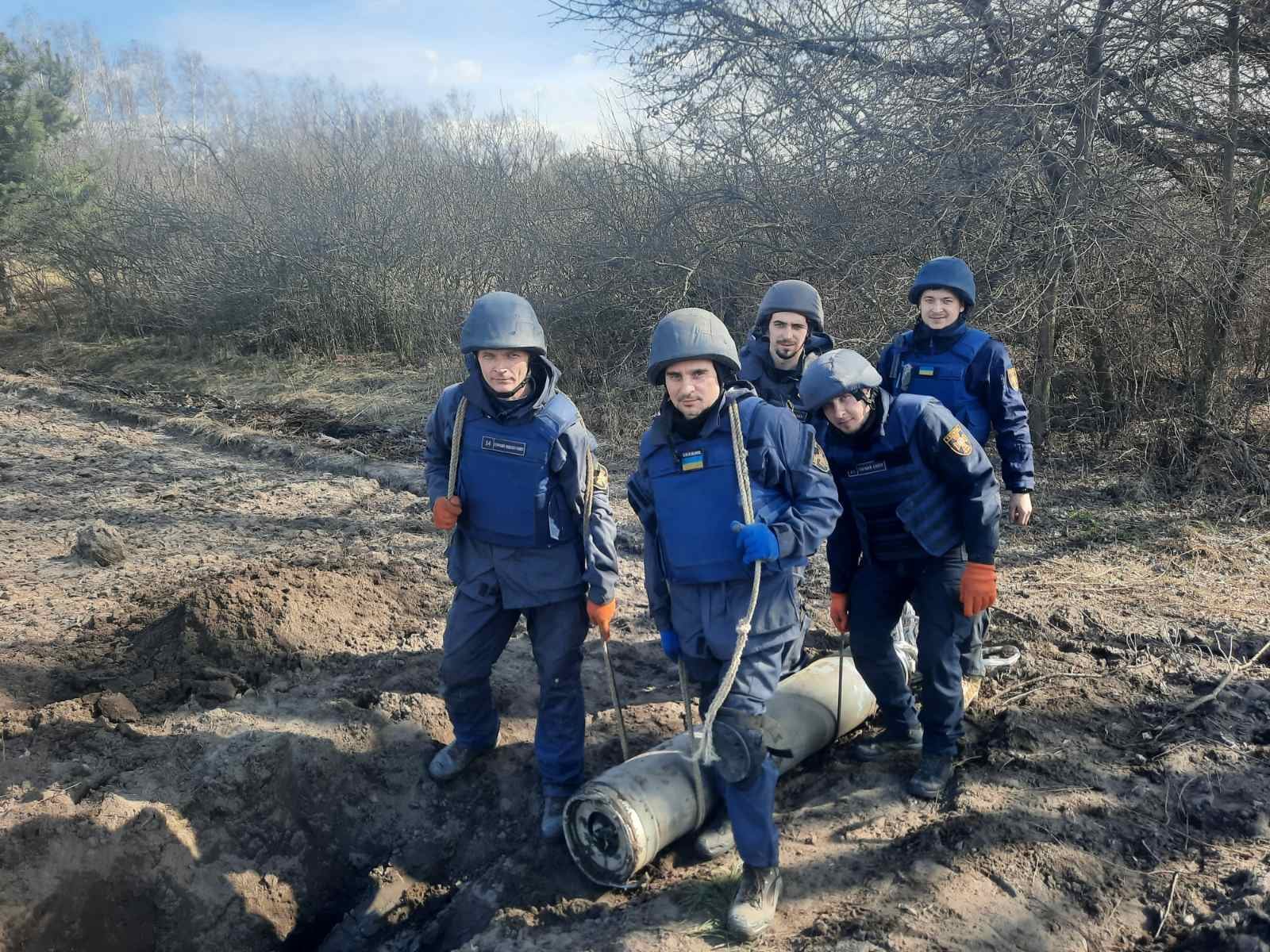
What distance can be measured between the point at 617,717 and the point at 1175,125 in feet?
22.5

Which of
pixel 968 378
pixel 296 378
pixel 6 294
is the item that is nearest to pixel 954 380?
pixel 968 378

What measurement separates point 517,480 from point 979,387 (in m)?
2.23

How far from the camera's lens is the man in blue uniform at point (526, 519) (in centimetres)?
338

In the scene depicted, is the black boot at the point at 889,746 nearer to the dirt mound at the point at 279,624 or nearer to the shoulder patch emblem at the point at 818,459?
the shoulder patch emblem at the point at 818,459

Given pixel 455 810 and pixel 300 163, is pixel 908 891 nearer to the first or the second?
pixel 455 810

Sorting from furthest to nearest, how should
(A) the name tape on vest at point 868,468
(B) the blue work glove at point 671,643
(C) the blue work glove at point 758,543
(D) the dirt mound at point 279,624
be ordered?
(D) the dirt mound at point 279,624, (A) the name tape on vest at point 868,468, (B) the blue work glove at point 671,643, (C) the blue work glove at point 758,543

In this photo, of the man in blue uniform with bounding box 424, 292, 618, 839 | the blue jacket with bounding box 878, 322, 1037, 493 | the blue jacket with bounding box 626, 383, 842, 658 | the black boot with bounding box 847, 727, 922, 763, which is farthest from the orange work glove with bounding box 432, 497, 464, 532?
the blue jacket with bounding box 878, 322, 1037, 493

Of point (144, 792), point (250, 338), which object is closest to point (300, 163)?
point (250, 338)

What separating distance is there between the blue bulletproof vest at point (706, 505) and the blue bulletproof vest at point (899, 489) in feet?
1.85

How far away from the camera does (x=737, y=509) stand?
2.94 meters

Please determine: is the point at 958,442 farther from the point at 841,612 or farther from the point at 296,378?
the point at 296,378

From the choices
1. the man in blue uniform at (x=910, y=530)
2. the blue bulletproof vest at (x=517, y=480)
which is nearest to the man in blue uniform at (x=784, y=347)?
the man in blue uniform at (x=910, y=530)

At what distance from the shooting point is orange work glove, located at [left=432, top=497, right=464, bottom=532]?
3387 millimetres

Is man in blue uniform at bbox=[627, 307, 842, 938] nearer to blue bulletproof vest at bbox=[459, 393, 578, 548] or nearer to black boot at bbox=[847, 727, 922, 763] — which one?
blue bulletproof vest at bbox=[459, 393, 578, 548]
